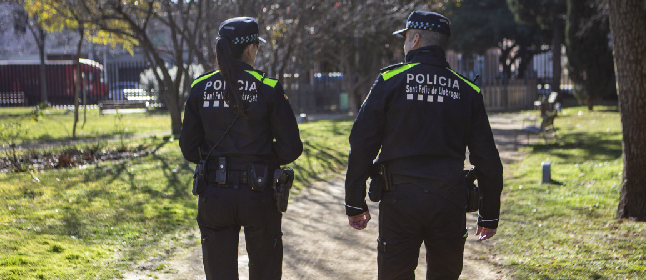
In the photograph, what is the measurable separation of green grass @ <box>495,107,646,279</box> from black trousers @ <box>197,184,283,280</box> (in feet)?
8.13

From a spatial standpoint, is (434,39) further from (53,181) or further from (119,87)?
(119,87)

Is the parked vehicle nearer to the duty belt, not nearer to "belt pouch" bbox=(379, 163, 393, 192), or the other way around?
the duty belt

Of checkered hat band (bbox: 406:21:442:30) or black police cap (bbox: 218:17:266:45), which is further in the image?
black police cap (bbox: 218:17:266:45)

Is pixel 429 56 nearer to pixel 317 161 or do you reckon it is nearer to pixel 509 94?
pixel 317 161

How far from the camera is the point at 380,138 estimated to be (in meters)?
3.31

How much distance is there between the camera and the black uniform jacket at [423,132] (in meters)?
3.22

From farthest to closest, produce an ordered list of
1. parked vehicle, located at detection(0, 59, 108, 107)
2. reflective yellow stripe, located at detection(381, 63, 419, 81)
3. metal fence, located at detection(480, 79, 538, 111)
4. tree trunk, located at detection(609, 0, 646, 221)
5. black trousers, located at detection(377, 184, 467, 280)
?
1. parked vehicle, located at detection(0, 59, 108, 107)
2. metal fence, located at detection(480, 79, 538, 111)
3. tree trunk, located at detection(609, 0, 646, 221)
4. reflective yellow stripe, located at detection(381, 63, 419, 81)
5. black trousers, located at detection(377, 184, 467, 280)

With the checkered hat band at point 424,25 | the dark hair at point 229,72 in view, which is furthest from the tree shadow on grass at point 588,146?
the dark hair at point 229,72

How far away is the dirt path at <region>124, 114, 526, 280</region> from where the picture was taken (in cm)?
532

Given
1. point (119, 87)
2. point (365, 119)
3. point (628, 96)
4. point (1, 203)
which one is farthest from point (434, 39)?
point (119, 87)

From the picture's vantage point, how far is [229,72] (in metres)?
3.51

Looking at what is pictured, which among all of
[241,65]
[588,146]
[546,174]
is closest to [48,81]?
[588,146]

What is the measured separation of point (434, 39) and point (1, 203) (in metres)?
6.01

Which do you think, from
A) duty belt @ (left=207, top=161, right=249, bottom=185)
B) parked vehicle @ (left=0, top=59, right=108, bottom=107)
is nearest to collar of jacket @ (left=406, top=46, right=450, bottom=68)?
duty belt @ (left=207, top=161, right=249, bottom=185)
